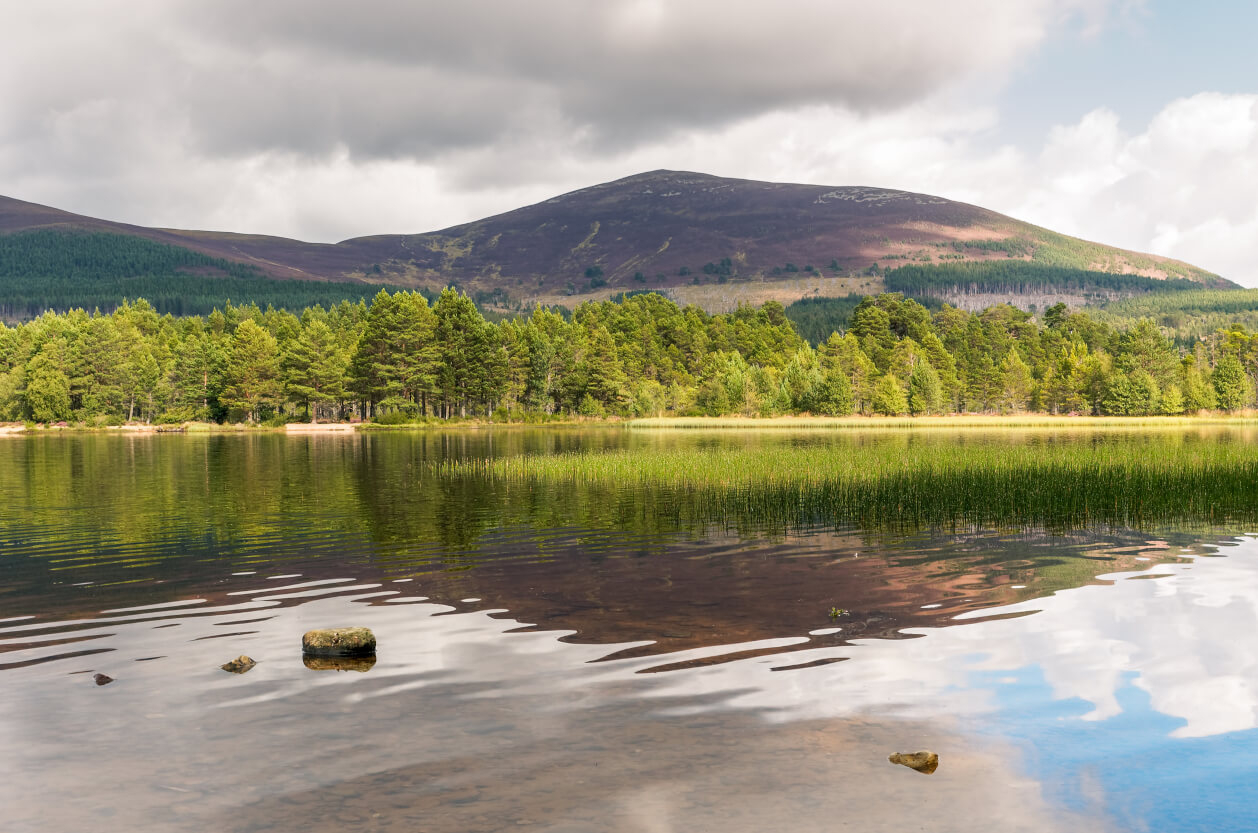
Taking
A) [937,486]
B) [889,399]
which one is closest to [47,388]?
[889,399]

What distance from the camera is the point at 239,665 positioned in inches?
576

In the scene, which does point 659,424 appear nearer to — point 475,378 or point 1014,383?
point 475,378

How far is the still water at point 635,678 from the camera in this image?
9.88 meters

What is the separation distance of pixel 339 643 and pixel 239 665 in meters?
1.52

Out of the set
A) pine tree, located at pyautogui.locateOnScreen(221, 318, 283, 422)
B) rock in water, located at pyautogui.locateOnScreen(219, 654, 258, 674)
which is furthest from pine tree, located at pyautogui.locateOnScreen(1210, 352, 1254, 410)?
rock in water, located at pyautogui.locateOnScreen(219, 654, 258, 674)

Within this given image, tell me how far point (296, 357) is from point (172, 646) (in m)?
128

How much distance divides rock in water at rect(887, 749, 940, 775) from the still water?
0.14 metres

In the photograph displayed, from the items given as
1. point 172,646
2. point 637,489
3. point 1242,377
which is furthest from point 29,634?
point 1242,377

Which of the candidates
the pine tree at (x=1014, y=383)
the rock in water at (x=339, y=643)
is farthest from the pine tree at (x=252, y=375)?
the rock in water at (x=339, y=643)

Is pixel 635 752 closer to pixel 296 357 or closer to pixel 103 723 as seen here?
pixel 103 723

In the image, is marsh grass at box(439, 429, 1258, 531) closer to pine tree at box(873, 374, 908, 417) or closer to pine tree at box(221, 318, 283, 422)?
pine tree at box(873, 374, 908, 417)

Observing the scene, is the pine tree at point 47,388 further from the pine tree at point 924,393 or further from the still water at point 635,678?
the still water at point 635,678

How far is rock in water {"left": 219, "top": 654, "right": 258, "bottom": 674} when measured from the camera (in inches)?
574

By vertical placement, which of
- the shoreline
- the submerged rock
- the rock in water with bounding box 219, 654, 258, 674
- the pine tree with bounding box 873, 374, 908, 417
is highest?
the pine tree with bounding box 873, 374, 908, 417
